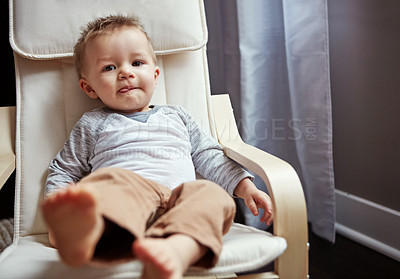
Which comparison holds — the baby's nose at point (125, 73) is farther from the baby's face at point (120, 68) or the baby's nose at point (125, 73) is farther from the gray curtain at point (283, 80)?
the gray curtain at point (283, 80)

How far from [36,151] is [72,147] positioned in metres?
0.12

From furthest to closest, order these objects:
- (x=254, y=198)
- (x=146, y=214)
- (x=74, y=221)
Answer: (x=254, y=198) → (x=146, y=214) → (x=74, y=221)

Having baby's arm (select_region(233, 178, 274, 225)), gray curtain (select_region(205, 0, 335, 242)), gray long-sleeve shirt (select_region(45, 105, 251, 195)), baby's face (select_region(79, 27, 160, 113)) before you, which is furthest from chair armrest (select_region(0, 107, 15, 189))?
gray curtain (select_region(205, 0, 335, 242))

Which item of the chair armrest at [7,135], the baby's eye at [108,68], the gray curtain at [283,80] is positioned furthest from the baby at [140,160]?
the gray curtain at [283,80]

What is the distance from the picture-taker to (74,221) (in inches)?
25.6

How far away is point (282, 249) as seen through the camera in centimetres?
84

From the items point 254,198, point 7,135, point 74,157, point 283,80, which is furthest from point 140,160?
point 283,80

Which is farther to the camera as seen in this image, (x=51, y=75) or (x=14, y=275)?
(x=51, y=75)

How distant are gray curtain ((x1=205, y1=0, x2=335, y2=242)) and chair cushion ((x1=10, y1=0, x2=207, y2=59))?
0.39 meters

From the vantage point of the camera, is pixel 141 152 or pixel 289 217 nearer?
pixel 289 217

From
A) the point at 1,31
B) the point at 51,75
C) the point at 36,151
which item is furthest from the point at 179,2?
the point at 1,31

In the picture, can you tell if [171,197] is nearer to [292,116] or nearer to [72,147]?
[72,147]

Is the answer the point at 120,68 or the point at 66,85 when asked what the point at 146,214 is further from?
the point at 66,85

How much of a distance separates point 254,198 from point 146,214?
13.1 inches
